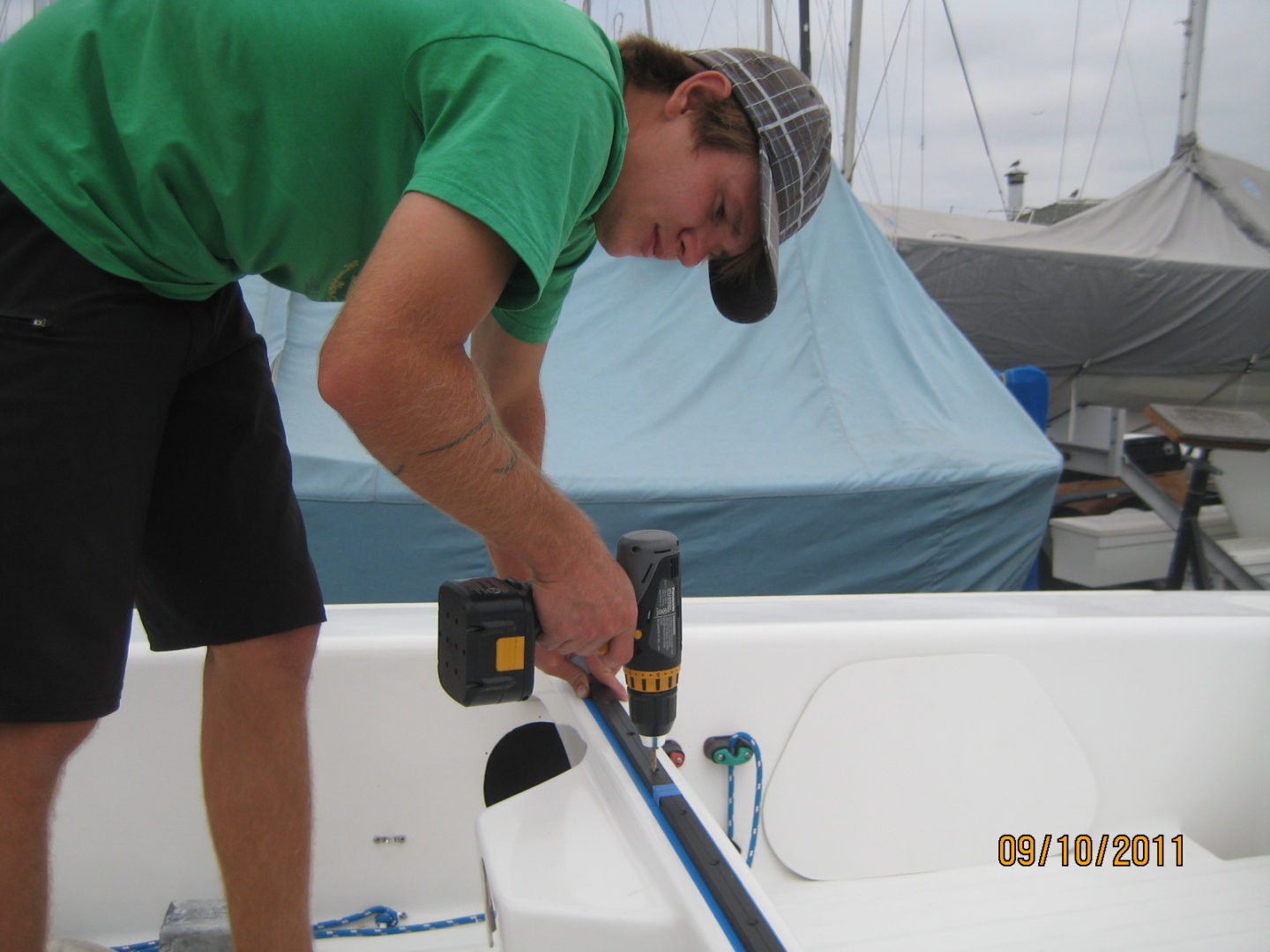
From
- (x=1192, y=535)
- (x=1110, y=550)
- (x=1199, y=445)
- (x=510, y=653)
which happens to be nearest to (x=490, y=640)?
(x=510, y=653)

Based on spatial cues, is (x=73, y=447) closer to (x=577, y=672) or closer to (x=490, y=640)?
(x=490, y=640)

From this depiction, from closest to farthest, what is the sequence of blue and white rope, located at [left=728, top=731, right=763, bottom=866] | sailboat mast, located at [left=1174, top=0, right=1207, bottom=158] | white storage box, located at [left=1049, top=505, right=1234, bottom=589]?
blue and white rope, located at [left=728, top=731, right=763, bottom=866], white storage box, located at [left=1049, top=505, right=1234, bottom=589], sailboat mast, located at [left=1174, top=0, right=1207, bottom=158]

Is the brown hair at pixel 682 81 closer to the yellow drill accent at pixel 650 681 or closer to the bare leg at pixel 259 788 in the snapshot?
the yellow drill accent at pixel 650 681

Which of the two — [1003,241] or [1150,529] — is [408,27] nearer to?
[1150,529]

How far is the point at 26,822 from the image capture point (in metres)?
0.79

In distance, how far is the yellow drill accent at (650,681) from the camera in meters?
1.04

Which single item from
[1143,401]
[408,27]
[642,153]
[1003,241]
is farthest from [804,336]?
[1143,401]

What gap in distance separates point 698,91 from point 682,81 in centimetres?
4

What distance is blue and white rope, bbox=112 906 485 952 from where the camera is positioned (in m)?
1.38

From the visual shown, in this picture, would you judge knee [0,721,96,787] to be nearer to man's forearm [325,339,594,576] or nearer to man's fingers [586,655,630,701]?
man's forearm [325,339,594,576]

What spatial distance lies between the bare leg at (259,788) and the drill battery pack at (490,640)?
0.27 m

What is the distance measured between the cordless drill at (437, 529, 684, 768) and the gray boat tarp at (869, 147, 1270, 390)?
483 cm
